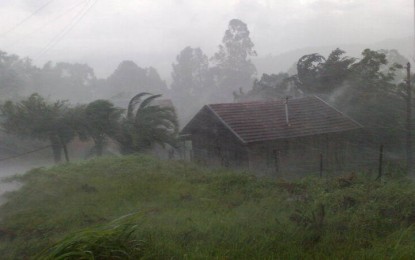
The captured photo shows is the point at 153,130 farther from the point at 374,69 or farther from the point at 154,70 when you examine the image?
the point at 374,69

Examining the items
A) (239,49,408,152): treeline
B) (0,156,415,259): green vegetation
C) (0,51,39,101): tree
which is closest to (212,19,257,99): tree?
(239,49,408,152): treeline

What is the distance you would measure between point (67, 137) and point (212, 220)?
9.67 m

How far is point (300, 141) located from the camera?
45.0ft

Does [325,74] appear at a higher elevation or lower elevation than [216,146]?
higher

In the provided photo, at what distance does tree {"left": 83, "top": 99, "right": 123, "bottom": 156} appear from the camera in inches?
552

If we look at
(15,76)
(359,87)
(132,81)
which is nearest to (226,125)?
(132,81)

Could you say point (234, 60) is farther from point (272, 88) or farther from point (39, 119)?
point (39, 119)

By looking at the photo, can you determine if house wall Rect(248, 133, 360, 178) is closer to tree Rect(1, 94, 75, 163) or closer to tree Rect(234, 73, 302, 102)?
tree Rect(234, 73, 302, 102)

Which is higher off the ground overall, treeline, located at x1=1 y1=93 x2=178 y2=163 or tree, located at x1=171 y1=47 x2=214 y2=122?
tree, located at x1=171 y1=47 x2=214 y2=122

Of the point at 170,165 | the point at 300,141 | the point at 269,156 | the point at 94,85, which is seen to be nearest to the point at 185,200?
the point at 170,165

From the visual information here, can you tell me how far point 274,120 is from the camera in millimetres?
13695

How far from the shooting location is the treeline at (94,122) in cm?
1405

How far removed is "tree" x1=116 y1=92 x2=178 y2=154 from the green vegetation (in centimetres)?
286

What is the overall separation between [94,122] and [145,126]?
5.17ft
